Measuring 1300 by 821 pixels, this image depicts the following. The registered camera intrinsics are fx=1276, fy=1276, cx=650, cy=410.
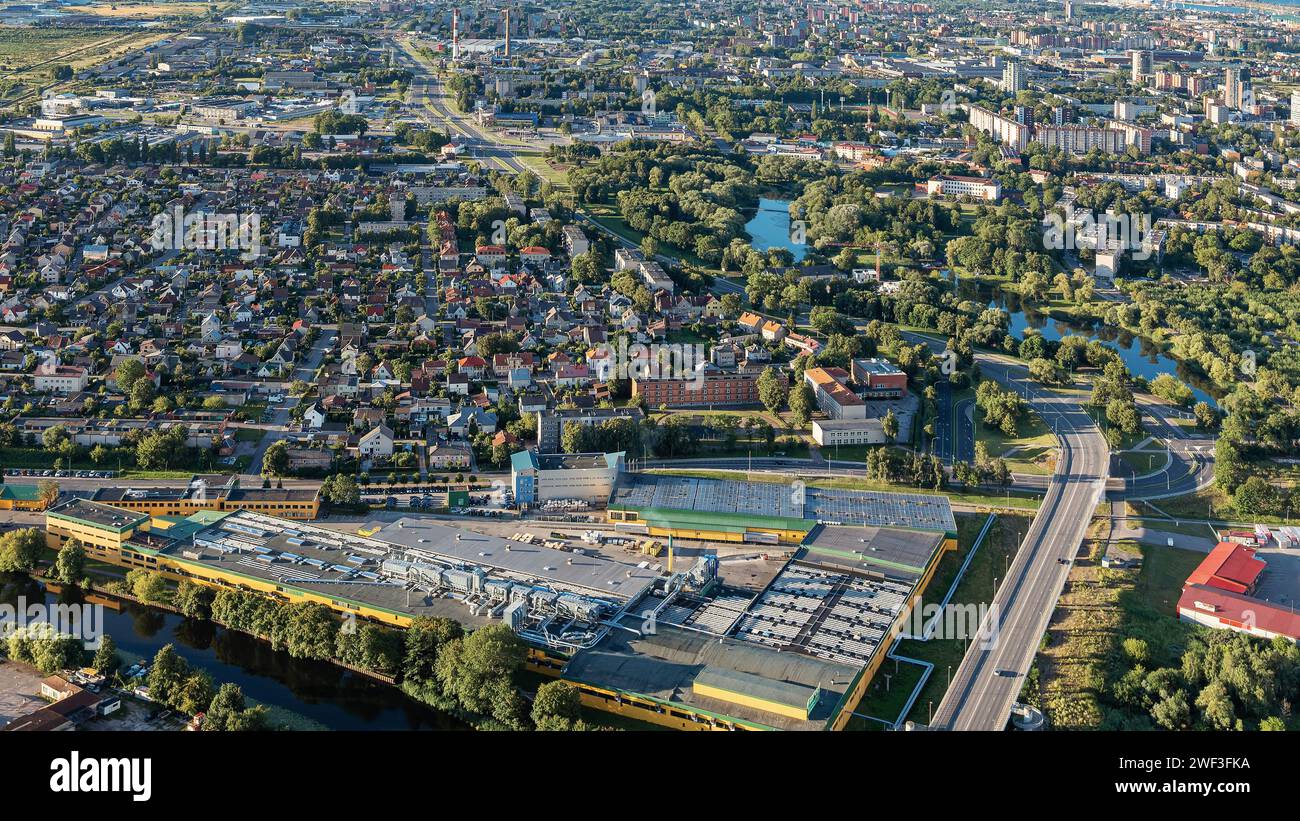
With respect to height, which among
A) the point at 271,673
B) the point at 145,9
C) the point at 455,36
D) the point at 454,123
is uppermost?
the point at 145,9

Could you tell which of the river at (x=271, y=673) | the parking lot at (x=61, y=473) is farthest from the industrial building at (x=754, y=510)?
the parking lot at (x=61, y=473)

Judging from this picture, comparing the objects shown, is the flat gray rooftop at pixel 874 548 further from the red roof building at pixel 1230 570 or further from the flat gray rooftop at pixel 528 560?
the red roof building at pixel 1230 570

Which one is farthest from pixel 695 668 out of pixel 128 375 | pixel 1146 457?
pixel 128 375

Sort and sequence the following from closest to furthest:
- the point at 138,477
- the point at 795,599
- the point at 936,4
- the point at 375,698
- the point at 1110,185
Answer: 1. the point at 375,698
2. the point at 795,599
3. the point at 138,477
4. the point at 1110,185
5. the point at 936,4

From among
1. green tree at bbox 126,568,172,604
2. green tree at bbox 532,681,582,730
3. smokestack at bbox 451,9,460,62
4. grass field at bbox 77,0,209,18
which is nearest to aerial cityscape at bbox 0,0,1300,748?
green tree at bbox 126,568,172,604

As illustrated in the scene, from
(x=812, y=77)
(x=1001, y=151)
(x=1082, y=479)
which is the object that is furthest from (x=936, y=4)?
(x=1082, y=479)

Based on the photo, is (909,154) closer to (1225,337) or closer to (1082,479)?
(1225,337)

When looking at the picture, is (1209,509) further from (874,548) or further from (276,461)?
(276,461)
